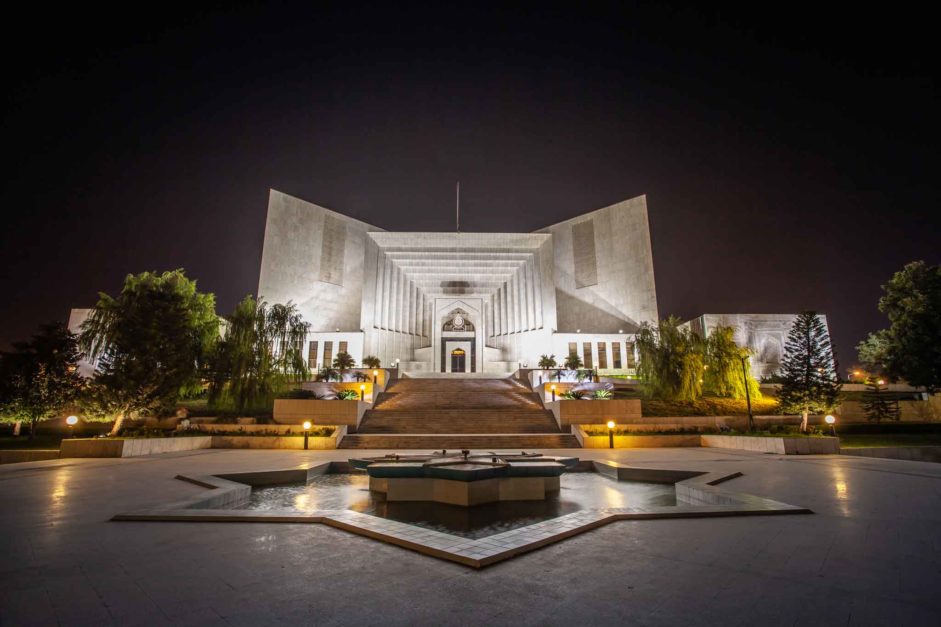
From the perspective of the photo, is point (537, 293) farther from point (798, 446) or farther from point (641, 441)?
point (798, 446)

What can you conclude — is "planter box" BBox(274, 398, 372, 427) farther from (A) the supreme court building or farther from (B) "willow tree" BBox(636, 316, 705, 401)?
(A) the supreme court building

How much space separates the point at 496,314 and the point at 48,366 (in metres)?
25.9

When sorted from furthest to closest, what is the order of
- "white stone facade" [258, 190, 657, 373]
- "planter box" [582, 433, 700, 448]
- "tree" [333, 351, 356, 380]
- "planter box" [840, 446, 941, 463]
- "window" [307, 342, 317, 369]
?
"white stone facade" [258, 190, 657, 373] < "window" [307, 342, 317, 369] < "tree" [333, 351, 356, 380] < "planter box" [582, 433, 700, 448] < "planter box" [840, 446, 941, 463]

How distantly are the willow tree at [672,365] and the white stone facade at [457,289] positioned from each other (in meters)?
11.3

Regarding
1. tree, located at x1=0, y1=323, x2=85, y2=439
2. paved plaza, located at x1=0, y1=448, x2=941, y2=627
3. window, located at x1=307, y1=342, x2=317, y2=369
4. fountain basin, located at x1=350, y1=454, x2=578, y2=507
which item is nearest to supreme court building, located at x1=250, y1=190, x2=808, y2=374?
window, located at x1=307, y1=342, x2=317, y2=369

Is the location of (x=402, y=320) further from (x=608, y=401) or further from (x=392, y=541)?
(x=392, y=541)

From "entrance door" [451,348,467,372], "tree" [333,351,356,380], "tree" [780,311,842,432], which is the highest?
"entrance door" [451,348,467,372]

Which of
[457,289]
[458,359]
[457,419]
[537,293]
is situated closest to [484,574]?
[457,419]

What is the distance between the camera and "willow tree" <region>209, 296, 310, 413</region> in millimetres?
16359

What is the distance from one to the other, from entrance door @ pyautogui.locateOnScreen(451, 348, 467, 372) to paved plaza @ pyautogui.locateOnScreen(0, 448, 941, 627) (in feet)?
98.8

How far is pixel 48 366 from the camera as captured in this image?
13.6 meters

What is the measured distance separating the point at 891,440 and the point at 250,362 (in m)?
22.0

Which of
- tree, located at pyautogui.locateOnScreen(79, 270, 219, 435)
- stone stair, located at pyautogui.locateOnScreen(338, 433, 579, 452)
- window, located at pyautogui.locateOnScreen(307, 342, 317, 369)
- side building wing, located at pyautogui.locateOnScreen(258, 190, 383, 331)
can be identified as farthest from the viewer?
side building wing, located at pyautogui.locateOnScreen(258, 190, 383, 331)

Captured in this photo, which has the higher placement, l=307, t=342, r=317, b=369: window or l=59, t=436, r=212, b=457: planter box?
l=307, t=342, r=317, b=369: window
